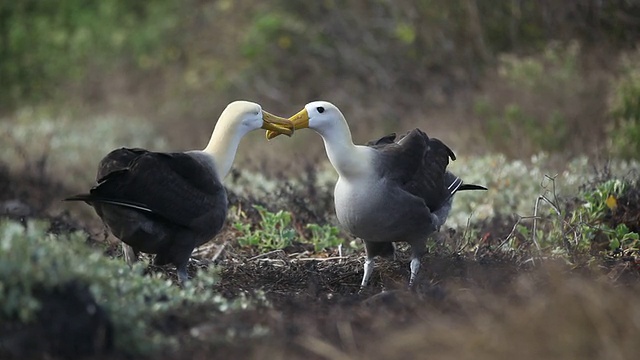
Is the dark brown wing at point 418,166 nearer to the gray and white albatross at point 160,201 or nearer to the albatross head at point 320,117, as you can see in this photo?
the albatross head at point 320,117

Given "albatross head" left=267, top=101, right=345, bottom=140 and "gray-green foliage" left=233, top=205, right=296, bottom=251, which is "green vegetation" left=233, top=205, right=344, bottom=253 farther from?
"albatross head" left=267, top=101, right=345, bottom=140

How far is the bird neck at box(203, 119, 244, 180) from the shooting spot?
7.04m

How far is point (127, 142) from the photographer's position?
17906 mm

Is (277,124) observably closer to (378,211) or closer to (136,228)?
(378,211)

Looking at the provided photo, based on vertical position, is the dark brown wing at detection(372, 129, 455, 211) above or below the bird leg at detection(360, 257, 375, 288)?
above

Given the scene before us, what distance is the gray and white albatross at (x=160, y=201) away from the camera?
21.2 feet

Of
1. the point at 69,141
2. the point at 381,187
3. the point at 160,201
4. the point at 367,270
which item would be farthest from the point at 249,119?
the point at 69,141

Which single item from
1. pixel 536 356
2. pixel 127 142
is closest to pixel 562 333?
pixel 536 356

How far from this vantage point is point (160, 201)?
21.6 ft

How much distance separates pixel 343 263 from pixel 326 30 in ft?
42.0

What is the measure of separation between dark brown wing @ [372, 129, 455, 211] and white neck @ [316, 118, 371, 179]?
0.46 feet

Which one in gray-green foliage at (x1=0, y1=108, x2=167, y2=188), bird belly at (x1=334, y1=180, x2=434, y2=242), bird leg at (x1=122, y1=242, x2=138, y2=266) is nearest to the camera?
bird belly at (x1=334, y1=180, x2=434, y2=242)

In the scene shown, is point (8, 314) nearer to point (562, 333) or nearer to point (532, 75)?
point (562, 333)

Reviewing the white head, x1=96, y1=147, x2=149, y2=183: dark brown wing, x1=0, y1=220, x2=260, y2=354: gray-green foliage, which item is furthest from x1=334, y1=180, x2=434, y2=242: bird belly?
x1=0, y1=220, x2=260, y2=354: gray-green foliage
